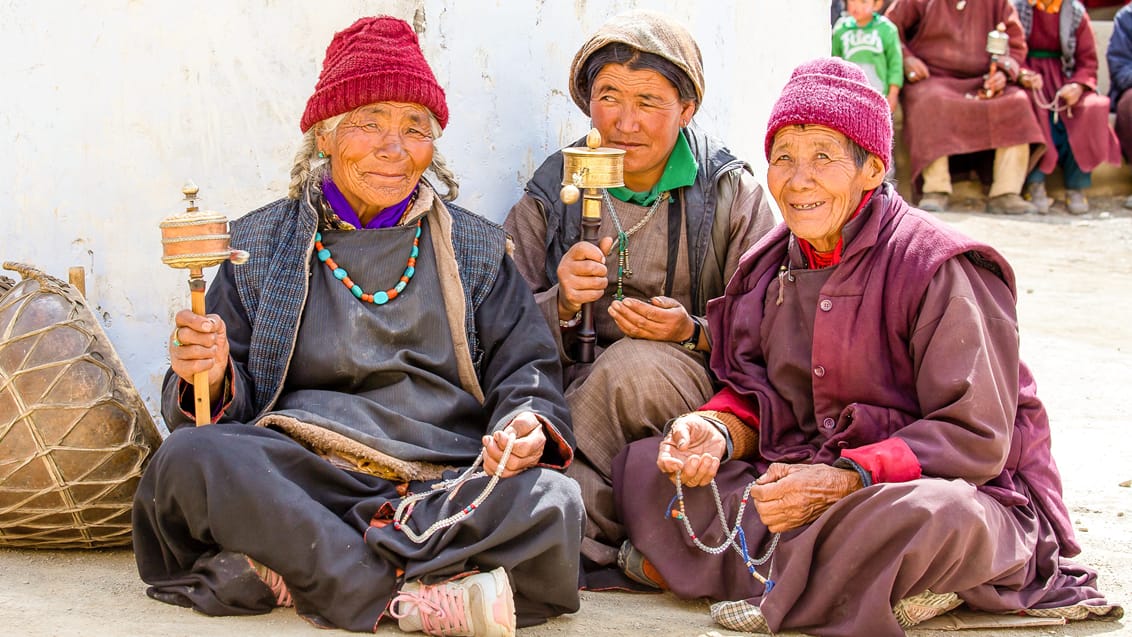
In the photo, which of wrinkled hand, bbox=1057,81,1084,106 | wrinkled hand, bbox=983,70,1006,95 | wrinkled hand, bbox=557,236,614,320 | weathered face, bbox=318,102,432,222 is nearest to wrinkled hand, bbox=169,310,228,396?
weathered face, bbox=318,102,432,222

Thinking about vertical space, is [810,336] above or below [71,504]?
above

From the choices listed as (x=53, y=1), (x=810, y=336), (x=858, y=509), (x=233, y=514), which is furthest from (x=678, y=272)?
(x=53, y=1)

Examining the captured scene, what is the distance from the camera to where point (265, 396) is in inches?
143

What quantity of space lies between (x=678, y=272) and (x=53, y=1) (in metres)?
2.14

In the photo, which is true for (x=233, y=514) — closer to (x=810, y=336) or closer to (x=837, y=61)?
(x=810, y=336)

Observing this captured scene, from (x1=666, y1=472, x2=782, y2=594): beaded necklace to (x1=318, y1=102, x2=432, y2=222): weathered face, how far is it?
3.76 feet

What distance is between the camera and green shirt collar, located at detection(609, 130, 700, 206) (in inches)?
171

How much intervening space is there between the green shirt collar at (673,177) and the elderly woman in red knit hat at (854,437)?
0.51 meters

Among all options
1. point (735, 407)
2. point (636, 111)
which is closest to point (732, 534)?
point (735, 407)

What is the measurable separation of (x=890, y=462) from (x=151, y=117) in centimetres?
249

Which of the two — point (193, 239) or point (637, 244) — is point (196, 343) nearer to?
point (193, 239)

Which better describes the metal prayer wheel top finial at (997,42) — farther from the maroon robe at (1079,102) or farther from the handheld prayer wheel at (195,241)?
the handheld prayer wheel at (195,241)

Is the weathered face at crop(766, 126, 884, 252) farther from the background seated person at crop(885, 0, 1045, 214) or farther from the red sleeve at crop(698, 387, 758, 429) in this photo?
the background seated person at crop(885, 0, 1045, 214)

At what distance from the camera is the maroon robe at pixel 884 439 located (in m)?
3.23
